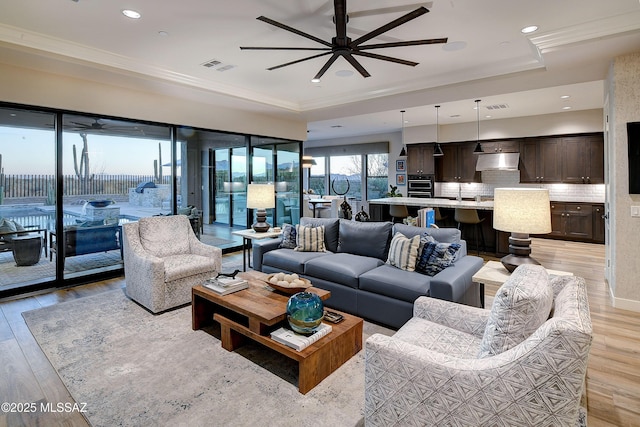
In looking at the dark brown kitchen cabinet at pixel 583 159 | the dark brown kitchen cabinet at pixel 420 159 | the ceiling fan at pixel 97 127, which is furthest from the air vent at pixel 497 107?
the ceiling fan at pixel 97 127

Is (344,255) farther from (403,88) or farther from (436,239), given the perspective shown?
(403,88)

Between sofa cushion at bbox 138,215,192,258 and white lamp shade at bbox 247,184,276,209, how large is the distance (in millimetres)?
1014

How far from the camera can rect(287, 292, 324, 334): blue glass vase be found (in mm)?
2316

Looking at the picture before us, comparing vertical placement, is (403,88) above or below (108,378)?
above

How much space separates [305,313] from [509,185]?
8.19 metres

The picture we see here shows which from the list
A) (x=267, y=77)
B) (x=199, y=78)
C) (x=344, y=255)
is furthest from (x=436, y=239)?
(x=199, y=78)

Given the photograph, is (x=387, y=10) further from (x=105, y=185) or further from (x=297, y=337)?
(x=105, y=185)

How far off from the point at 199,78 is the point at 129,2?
2006 mm

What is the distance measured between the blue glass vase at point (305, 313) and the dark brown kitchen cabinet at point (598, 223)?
7943mm

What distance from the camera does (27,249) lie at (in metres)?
4.45

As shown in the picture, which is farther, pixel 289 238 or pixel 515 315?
pixel 289 238

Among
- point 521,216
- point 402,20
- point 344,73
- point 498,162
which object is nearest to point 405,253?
point 521,216

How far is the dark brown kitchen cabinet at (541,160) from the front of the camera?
312 inches

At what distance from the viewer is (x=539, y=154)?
8117mm
